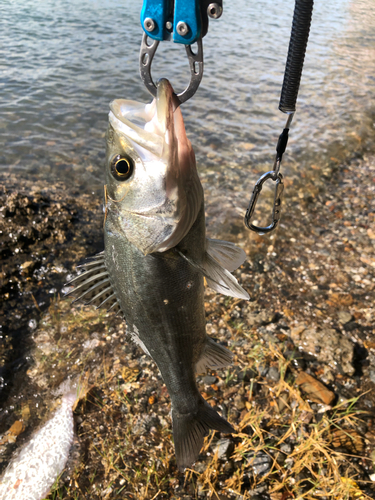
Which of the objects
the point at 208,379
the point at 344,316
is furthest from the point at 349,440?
the point at 344,316

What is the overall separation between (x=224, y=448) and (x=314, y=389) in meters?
1.06

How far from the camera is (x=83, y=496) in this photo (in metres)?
3.06

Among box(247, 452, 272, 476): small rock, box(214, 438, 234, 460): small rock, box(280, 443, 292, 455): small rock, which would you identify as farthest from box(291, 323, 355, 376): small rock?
box(214, 438, 234, 460): small rock

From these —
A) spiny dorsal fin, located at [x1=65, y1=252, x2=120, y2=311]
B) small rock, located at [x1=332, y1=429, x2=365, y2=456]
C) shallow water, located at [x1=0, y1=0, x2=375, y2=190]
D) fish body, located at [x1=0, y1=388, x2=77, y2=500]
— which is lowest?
fish body, located at [x1=0, y1=388, x2=77, y2=500]

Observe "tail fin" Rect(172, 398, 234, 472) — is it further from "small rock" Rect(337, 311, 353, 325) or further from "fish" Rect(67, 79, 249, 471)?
"small rock" Rect(337, 311, 353, 325)

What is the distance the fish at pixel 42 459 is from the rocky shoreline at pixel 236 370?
10 cm

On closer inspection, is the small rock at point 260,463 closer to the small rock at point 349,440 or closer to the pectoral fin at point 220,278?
the small rock at point 349,440

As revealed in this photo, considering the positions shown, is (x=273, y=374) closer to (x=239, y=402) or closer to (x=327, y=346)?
(x=239, y=402)

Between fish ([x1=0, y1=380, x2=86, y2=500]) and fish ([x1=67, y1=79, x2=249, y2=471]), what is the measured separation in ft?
4.71

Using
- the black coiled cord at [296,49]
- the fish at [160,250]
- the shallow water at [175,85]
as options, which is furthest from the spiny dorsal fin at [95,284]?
the shallow water at [175,85]

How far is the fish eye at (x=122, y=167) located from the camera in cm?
182

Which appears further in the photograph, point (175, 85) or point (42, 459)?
point (175, 85)

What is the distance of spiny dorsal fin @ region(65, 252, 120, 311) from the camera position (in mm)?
2120

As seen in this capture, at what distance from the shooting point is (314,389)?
3.65 metres
